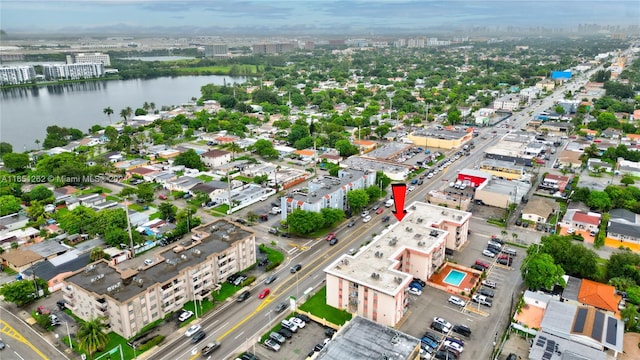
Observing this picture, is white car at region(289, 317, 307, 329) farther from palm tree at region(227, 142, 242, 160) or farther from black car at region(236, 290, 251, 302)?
palm tree at region(227, 142, 242, 160)

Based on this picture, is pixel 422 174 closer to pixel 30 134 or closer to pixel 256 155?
pixel 256 155

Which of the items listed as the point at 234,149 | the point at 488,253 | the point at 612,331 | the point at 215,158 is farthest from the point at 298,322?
the point at 234,149

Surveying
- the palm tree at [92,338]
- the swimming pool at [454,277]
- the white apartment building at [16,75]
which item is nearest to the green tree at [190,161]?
the palm tree at [92,338]

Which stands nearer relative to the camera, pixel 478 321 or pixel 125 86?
pixel 478 321

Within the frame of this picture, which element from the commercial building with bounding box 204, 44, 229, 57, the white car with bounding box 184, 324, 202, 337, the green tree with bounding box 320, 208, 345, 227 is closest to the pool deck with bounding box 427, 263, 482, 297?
the green tree with bounding box 320, 208, 345, 227

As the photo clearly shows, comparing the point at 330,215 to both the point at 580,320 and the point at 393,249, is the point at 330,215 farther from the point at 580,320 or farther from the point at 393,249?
the point at 580,320

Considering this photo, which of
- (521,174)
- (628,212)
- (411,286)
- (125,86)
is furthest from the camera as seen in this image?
(125,86)

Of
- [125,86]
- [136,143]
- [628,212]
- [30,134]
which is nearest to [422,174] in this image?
[628,212]

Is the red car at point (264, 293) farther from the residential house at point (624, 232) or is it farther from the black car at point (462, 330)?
the residential house at point (624, 232)
